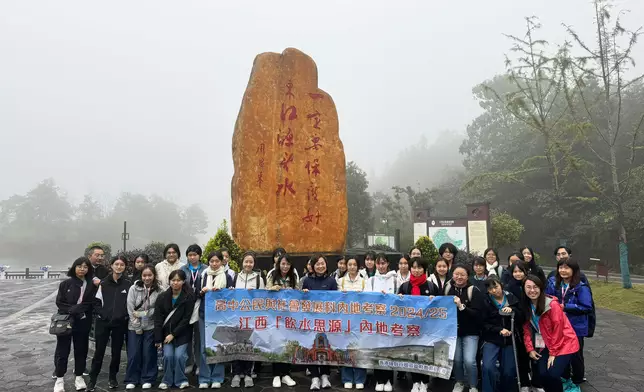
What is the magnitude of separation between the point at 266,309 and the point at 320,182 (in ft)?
13.3

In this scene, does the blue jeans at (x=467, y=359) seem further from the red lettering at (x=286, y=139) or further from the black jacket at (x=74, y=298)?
the red lettering at (x=286, y=139)

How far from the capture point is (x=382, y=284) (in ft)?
15.2

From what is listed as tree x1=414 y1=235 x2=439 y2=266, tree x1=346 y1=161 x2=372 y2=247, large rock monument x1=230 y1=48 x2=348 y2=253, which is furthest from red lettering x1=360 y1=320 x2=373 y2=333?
tree x1=346 y1=161 x2=372 y2=247

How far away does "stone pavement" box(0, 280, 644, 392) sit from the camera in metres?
4.44

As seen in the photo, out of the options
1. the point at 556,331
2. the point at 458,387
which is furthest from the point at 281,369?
the point at 556,331

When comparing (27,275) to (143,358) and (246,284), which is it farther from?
(246,284)

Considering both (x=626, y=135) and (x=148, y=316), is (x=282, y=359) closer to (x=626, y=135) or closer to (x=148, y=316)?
(x=148, y=316)

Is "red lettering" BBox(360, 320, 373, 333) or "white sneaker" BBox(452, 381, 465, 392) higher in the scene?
"red lettering" BBox(360, 320, 373, 333)

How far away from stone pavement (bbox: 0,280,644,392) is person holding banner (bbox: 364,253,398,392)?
186 millimetres

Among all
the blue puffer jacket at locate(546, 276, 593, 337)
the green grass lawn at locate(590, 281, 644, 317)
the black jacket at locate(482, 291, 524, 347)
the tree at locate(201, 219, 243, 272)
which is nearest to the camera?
the black jacket at locate(482, 291, 524, 347)

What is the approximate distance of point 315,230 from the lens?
8.11m

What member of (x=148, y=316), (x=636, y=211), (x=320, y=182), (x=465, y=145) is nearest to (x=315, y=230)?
(x=320, y=182)

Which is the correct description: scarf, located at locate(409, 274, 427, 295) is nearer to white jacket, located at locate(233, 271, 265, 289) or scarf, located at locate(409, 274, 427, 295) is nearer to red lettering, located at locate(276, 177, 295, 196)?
white jacket, located at locate(233, 271, 265, 289)

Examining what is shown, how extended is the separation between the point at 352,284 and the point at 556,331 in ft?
7.08
